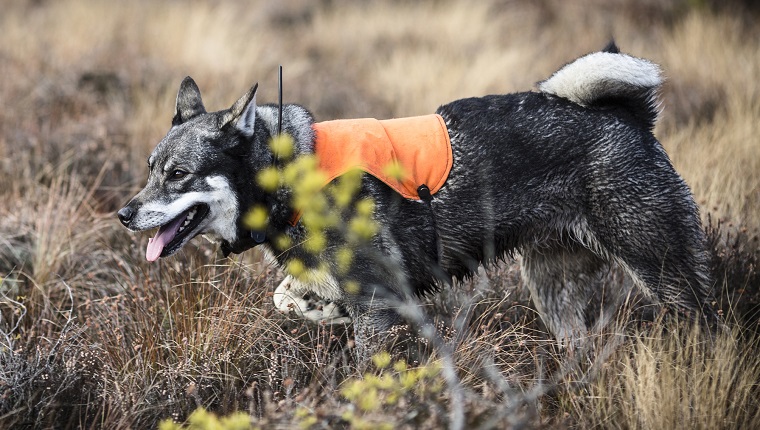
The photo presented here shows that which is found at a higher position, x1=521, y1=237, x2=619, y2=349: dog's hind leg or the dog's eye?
the dog's eye

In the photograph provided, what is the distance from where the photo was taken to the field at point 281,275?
3389mm

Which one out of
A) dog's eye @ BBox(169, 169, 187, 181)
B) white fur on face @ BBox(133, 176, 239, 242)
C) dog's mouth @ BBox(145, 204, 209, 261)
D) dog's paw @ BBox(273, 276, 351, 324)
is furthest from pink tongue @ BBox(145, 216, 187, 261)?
dog's paw @ BBox(273, 276, 351, 324)

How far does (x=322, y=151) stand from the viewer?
3.99 meters

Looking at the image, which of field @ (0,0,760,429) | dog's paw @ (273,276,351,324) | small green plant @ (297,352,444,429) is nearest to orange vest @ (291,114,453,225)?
dog's paw @ (273,276,351,324)

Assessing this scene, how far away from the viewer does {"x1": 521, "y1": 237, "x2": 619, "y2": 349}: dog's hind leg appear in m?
4.45

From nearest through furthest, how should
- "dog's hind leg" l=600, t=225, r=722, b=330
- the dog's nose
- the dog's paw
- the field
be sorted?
1. the field
2. the dog's nose
3. "dog's hind leg" l=600, t=225, r=722, b=330
4. the dog's paw

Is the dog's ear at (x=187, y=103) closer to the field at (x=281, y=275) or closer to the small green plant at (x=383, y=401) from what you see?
the field at (x=281, y=275)

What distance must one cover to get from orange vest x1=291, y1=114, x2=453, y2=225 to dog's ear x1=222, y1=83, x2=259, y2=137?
38cm

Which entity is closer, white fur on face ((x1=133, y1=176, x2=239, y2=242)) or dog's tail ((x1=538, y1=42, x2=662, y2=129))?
white fur on face ((x1=133, y1=176, x2=239, y2=242))

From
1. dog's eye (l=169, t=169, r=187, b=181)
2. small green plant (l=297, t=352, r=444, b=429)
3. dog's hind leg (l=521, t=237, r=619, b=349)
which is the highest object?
dog's eye (l=169, t=169, r=187, b=181)

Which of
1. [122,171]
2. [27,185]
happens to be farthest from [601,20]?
[27,185]

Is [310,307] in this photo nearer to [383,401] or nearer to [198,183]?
[198,183]

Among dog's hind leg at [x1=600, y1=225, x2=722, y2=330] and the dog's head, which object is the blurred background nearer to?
dog's hind leg at [x1=600, y1=225, x2=722, y2=330]

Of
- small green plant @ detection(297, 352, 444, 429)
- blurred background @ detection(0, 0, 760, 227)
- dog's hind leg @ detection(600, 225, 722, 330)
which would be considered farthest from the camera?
blurred background @ detection(0, 0, 760, 227)
